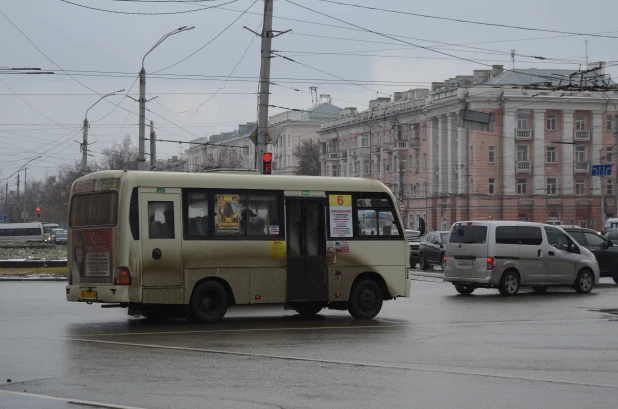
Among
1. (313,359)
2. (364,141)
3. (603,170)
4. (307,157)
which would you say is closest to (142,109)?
(313,359)

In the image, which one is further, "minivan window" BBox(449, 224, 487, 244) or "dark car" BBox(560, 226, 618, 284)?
"dark car" BBox(560, 226, 618, 284)

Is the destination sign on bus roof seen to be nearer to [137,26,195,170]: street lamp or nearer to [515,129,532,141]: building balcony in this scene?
[137,26,195,170]: street lamp

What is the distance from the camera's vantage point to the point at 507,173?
294ft

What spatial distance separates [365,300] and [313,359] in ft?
21.8

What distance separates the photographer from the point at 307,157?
5103 inches

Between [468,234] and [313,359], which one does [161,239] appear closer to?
[313,359]

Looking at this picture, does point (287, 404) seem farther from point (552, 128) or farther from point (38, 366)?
point (552, 128)

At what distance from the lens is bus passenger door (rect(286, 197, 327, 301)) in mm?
19156

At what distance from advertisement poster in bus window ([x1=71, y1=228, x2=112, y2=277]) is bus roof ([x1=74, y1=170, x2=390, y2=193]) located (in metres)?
0.97

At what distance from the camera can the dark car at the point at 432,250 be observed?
1694 inches

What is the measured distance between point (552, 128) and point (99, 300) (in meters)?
76.9

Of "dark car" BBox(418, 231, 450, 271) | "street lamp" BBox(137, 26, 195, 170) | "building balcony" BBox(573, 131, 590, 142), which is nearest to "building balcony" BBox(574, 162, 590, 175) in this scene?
"building balcony" BBox(573, 131, 590, 142)

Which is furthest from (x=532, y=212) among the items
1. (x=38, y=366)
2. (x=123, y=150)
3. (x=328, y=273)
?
(x=38, y=366)

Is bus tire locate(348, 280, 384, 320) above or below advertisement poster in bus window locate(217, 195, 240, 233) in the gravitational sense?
below
